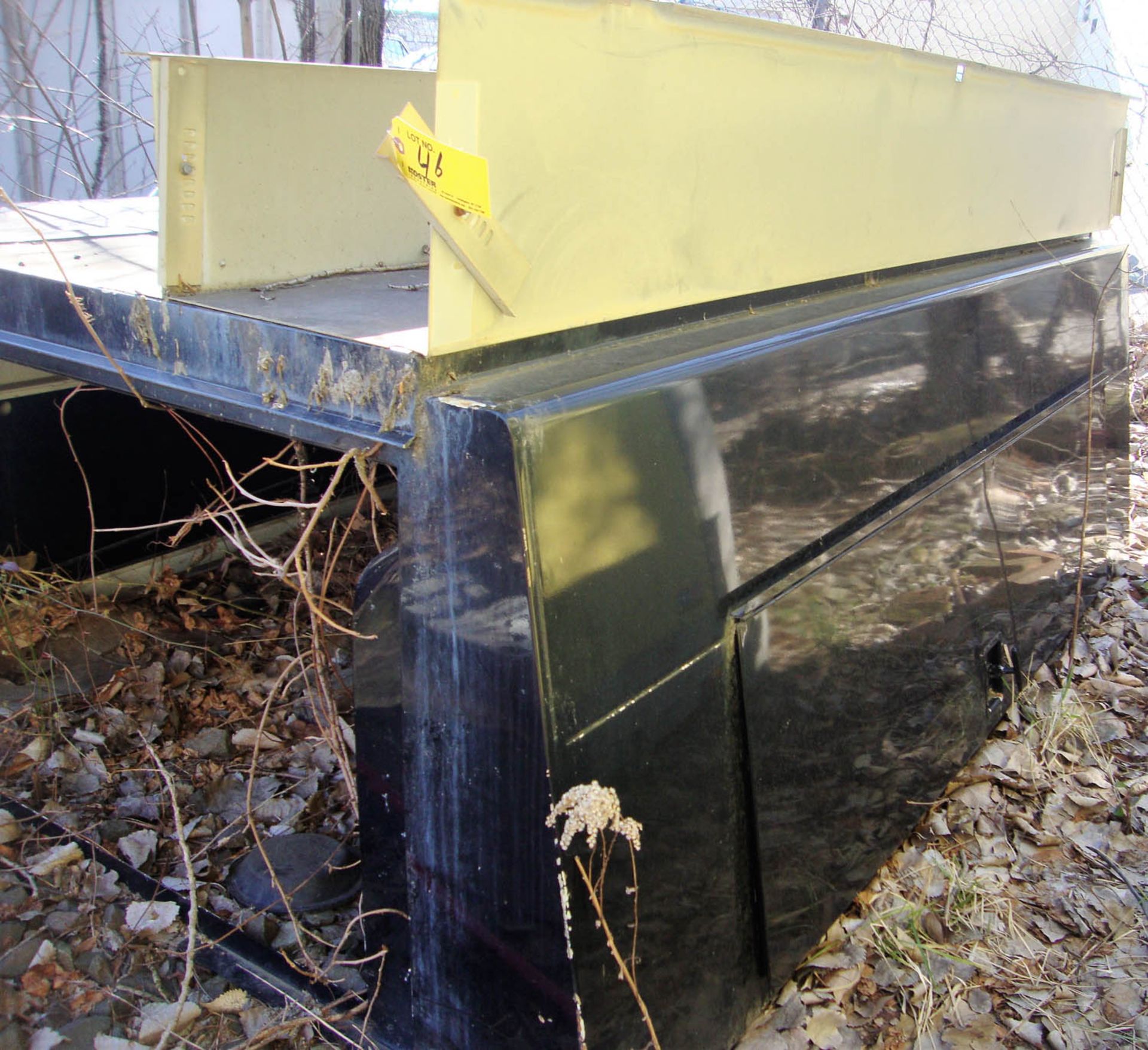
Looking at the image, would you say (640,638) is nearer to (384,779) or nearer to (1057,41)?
(384,779)

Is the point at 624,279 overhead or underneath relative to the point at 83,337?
overhead

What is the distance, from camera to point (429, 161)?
136 centimetres

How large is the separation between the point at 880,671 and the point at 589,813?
980 mm

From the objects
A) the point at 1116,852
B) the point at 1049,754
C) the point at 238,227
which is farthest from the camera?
the point at 1049,754

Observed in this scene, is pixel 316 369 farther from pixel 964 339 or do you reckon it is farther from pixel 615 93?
pixel 964 339

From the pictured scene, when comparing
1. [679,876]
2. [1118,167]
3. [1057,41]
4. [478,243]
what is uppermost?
[1057,41]

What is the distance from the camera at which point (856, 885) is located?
7.22 feet

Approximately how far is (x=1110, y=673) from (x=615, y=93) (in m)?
2.95

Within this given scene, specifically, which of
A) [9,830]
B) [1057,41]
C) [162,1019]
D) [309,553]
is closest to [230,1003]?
[162,1019]

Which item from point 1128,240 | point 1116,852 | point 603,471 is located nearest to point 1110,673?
point 1116,852

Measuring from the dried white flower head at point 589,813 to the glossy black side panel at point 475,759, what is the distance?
24 mm

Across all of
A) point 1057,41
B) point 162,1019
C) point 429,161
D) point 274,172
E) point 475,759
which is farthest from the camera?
point 1057,41

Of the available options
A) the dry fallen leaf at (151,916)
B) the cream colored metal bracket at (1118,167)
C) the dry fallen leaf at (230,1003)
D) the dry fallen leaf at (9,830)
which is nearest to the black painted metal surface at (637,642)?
the dry fallen leaf at (230,1003)

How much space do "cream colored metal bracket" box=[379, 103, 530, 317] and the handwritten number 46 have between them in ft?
0.08
